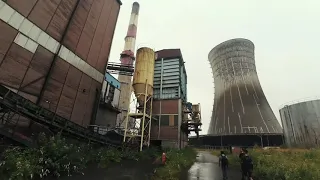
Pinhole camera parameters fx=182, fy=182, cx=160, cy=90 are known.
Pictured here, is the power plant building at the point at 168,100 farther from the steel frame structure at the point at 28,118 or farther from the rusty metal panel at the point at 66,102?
the rusty metal panel at the point at 66,102

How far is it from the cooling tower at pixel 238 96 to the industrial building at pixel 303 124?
803 cm

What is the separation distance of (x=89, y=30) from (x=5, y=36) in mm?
9192

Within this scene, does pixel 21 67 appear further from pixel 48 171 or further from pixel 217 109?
pixel 217 109

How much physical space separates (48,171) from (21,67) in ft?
35.8

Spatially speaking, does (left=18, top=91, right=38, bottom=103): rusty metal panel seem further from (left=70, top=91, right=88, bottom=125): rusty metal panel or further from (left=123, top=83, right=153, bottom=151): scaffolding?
(left=123, top=83, right=153, bottom=151): scaffolding

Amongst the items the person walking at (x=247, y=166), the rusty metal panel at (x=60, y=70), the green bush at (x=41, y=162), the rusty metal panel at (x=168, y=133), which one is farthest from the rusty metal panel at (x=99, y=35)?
the person walking at (x=247, y=166)

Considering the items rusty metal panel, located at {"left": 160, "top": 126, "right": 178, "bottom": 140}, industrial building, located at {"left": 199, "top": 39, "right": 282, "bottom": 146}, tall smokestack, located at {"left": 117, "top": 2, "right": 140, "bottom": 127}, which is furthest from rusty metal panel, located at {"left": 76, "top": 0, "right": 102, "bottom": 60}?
industrial building, located at {"left": 199, "top": 39, "right": 282, "bottom": 146}

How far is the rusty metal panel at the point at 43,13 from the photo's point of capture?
1630 cm

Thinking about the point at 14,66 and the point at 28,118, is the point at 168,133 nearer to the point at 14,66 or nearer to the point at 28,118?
the point at 28,118

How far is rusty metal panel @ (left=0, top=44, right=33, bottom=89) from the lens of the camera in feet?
46.0

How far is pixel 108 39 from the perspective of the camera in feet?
84.0

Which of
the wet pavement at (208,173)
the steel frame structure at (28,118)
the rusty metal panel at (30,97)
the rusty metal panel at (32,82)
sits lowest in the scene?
the wet pavement at (208,173)

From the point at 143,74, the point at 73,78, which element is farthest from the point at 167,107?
the point at 73,78

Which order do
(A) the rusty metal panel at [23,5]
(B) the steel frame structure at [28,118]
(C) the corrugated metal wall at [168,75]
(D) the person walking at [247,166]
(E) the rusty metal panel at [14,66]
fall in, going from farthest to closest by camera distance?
(C) the corrugated metal wall at [168,75] → (A) the rusty metal panel at [23,5] → (E) the rusty metal panel at [14,66] → (B) the steel frame structure at [28,118] → (D) the person walking at [247,166]
